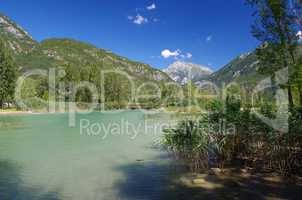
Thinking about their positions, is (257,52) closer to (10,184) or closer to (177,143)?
(177,143)

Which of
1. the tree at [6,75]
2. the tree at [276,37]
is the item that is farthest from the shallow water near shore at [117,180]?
the tree at [6,75]

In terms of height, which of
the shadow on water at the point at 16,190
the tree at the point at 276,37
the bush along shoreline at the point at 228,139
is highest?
the tree at the point at 276,37

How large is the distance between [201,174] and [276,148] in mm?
4808

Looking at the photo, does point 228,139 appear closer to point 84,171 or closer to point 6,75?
point 84,171

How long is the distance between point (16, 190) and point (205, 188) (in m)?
Result: 10.5

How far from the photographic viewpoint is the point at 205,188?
17.5 metres

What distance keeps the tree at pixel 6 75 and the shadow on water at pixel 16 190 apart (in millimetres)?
98519

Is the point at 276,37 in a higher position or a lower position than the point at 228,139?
higher

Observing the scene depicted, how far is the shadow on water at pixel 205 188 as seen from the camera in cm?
1602

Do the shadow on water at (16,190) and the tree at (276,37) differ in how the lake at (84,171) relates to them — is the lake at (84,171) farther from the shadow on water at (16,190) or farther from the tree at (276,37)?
the tree at (276,37)

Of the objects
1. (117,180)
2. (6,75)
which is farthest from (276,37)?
(6,75)

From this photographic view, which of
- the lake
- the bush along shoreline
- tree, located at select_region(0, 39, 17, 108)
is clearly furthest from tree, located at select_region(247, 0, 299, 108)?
tree, located at select_region(0, 39, 17, 108)

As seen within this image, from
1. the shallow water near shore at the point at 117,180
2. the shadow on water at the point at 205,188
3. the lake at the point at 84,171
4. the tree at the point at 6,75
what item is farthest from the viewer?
the tree at the point at 6,75

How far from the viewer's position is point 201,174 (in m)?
20.3
